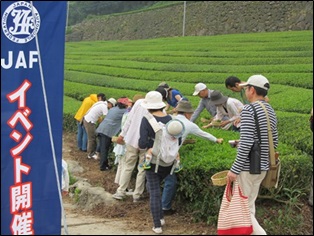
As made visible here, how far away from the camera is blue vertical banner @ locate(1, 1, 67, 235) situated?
4305 mm

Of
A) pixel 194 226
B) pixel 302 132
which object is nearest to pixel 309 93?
pixel 302 132

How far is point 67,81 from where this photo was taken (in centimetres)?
1831

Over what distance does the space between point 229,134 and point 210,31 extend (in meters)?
28.3

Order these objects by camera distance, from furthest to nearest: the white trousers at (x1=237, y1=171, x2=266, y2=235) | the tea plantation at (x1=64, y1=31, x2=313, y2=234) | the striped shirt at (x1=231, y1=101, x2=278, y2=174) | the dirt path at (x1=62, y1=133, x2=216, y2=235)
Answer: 1. the tea plantation at (x1=64, y1=31, x2=313, y2=234)
2. the dirt path at (x1=62, y1=133, x2=216, y2=235)
3. the white trousers at (x1=237, y1=171, x2=266, y2=235)
4. the striped shirt at (x1=231, y1=101, x2=278, y2=174)

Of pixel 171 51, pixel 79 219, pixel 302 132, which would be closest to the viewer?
pixel 79 219

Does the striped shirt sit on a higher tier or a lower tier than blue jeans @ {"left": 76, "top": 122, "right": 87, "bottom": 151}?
higher

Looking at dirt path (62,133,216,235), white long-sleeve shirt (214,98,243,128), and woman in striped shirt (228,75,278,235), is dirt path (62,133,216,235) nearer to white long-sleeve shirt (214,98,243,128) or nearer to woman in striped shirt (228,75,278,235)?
woman in striped shirt (228,75,278,235)

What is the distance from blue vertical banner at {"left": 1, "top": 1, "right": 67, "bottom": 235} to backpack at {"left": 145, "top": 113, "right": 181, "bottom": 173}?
1.21m

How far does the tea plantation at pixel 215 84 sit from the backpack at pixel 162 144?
1.77 feet

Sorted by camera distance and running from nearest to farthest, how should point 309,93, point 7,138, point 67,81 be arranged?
point 7,138
point 309,93
point 67,81

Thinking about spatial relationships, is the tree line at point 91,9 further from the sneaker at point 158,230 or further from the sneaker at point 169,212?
the sneaker at point 158,230

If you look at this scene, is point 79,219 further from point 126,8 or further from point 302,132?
point 126,8

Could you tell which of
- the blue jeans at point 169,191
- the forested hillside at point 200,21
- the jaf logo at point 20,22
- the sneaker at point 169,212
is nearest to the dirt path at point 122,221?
the sneaker at point 169,212

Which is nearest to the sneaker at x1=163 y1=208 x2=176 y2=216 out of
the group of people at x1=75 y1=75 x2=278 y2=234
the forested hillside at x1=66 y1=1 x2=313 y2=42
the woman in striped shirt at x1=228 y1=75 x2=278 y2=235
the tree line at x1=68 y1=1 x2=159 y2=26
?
the group of people at x1=75 y1=75 x2=278 y2=234
